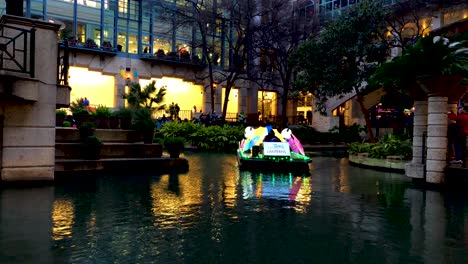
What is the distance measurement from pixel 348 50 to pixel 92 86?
2336 centimetres

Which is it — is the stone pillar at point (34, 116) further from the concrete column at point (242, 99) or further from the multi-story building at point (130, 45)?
the concrete column at point (242, 99)

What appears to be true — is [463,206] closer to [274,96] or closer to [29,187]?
[29,187]

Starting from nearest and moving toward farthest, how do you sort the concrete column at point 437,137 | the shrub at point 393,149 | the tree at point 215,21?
the concrete column at point 437,137 < the shrub at point 393,149 < the tree at point 215,21

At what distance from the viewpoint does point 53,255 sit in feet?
16.9

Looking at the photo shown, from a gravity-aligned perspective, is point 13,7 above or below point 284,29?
below

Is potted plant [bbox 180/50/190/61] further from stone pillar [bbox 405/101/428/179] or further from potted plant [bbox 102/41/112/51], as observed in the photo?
stone pillar [bbox 405/101/428/179]

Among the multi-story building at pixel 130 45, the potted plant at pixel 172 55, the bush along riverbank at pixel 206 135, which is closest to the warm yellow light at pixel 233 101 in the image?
the multi-story building at pixel 130 45

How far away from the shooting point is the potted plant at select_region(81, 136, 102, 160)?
13.0 meters

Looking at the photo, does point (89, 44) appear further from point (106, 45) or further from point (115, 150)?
point (115, 150)

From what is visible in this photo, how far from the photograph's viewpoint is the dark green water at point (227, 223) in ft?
17.6

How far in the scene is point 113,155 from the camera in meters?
14.5

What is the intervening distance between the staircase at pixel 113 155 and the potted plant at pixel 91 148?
65mm

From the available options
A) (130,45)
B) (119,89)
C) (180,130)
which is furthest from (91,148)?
(130,45)

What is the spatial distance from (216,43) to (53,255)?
41.9 m
